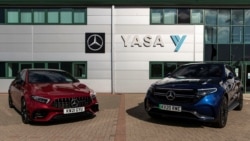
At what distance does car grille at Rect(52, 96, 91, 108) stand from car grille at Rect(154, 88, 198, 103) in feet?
6.66

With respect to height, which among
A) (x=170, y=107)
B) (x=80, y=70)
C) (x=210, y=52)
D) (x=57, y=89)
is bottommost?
(x=170, y=107)

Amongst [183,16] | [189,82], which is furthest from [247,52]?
[189,82]

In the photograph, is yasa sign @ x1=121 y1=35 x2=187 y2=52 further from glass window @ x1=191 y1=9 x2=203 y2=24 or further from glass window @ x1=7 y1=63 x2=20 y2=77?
glass window @ x1=7 y1=63 x2=20 y2=77

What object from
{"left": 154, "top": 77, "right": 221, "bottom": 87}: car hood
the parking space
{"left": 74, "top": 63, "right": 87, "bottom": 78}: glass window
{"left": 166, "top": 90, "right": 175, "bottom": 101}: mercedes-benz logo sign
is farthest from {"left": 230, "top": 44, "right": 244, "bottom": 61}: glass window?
{"left": 166, "top": 90, "right": 175, "bottom": 101}: mercedes-benz logo sign

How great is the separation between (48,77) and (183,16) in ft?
39.4

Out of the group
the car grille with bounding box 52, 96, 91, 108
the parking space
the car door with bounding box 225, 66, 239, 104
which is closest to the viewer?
the parking space

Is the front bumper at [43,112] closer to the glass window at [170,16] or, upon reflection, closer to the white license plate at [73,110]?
the white license plate at [73,110]

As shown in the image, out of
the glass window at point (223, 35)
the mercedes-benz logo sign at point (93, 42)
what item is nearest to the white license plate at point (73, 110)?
the mercedes-benz logo sign at point (93, 42)

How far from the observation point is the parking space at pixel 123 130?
23.1 ft

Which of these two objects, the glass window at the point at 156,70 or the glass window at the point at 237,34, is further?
the glass window at the point at 237,34

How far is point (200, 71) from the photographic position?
917 cm

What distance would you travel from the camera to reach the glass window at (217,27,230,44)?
65.2 ft

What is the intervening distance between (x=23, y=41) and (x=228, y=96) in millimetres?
14337

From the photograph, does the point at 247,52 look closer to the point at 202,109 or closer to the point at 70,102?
A: the point at 202,109
